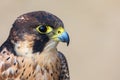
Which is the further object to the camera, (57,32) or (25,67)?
(25,67)

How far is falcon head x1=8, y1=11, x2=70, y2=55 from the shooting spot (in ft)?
17.9

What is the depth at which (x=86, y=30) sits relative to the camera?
11.8 metres

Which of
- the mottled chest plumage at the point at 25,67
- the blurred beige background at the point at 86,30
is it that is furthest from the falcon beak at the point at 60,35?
the blurred beige background at the point at 86,30

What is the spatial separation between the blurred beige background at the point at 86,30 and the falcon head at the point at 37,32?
16.2 ft

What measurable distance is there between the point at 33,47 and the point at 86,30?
20.7 feet

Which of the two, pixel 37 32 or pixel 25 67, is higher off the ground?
pixel 37 32

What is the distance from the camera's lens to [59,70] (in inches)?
231

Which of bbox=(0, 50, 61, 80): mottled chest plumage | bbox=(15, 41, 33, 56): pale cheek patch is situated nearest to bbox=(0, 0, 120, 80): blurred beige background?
bbox=(0, 50, 61, 80): mottled chest plumage

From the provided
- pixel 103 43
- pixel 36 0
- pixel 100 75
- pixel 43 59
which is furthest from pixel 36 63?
pixel 36 0

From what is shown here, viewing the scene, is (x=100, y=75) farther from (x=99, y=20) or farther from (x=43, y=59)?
(x=43, y=59)

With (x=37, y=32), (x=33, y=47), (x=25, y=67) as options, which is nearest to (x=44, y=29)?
(x=37, y=32)

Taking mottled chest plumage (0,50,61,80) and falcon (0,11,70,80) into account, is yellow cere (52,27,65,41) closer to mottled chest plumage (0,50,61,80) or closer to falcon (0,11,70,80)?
falcon (0,11,70,80)

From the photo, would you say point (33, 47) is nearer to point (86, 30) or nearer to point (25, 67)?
point (25, 67)

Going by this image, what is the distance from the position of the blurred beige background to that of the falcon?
4798 millimetres
